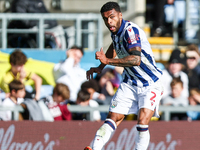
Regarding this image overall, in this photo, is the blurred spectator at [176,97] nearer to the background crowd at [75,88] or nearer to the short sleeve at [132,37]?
the background crowd at [75,88]

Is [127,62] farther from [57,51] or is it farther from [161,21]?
[161,21]

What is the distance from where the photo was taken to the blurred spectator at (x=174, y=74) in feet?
26.1

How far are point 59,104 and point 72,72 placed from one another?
3.72ft

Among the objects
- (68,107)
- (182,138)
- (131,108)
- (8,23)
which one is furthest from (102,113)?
(8,23)

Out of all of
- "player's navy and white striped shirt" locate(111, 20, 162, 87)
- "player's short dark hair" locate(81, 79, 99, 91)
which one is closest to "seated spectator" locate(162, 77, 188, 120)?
"player's short dark hair" locate(81, 79, 99, 91)

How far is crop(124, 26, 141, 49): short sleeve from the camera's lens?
5082mm

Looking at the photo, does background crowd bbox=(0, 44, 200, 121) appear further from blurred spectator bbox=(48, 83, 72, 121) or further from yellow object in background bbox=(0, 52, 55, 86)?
yellow object in background bbox=(0, 52, 55, 86)

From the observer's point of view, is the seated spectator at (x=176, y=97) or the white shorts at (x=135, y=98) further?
the seated spectator at (x=176, y=97)

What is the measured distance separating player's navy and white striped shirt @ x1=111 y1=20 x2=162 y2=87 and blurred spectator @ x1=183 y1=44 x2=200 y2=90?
9.18 ft

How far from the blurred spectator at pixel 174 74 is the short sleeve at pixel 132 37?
292cm

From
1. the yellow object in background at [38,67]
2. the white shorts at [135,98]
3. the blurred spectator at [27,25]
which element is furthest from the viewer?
the blurred spectator at [27,25]

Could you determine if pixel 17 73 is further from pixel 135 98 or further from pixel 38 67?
pixel 135 98

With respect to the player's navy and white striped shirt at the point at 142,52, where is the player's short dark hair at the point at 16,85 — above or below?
below

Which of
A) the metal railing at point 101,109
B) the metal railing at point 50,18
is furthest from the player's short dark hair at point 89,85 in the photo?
the metal railing at point 50,18
